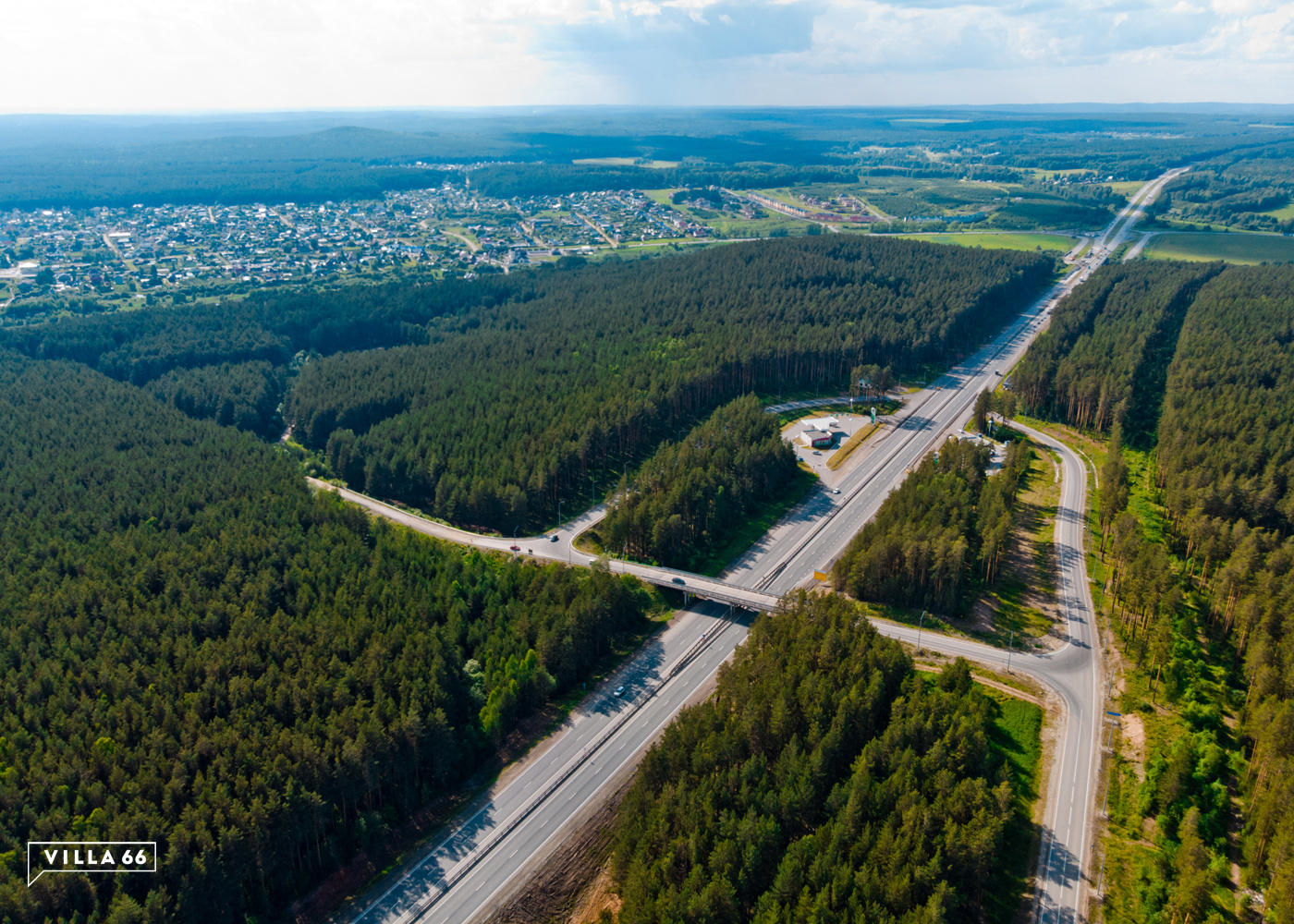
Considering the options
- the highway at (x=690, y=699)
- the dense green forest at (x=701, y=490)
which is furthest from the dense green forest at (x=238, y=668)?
the dense green forest at (x=701, y=490)

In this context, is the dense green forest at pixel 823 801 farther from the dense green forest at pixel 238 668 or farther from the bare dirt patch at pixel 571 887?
the dense green forest at pixel 238 668

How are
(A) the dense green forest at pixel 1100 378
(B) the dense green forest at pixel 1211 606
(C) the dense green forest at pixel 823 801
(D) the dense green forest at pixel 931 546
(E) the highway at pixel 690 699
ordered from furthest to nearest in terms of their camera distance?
1. (A) the dense green forest at pixel 1100 378
2. (D) the dense green forest at pixel 931 546
3. (E) the highway at pixel 690 699
4. (B) the dense green forest at pixel 1211 606
5. (C) the dense green forest at pixel 823 801

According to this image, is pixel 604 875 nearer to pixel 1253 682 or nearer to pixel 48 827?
pixel 48 827

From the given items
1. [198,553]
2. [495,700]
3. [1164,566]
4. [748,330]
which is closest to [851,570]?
[1164,566]

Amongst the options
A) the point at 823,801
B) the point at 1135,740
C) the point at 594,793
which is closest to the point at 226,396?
the point at 594,793

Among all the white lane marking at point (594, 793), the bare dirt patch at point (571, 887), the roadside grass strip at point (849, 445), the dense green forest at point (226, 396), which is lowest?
the bare dirt patch at point (571, 887)

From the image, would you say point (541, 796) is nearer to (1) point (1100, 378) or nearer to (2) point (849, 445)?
(2) point (849, 445)
